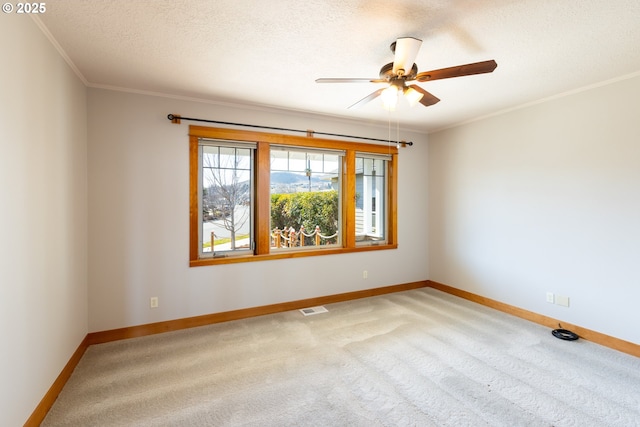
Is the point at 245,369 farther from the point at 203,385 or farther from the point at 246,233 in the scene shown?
the point at 246,233

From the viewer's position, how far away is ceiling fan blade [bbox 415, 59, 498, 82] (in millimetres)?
1815

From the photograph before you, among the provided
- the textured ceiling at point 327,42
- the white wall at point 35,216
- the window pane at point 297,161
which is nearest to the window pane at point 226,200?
the window pane at point 297,161

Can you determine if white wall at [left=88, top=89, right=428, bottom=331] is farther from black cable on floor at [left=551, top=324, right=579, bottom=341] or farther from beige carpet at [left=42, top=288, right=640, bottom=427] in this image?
black cable on floor at [left=551, top=324, right=579, bottom=341]

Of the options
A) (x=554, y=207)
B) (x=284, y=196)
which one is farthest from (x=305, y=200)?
(x=554, y=207)

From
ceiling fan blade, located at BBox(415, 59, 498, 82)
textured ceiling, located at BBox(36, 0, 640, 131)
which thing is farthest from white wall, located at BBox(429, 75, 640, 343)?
ceiling fan blade, located at BBox(415, 59, 498, 82)

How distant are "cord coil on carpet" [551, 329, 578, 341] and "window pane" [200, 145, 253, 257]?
352 cm

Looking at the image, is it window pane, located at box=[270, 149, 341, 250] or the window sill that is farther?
window pane, located at box=[270, 149, 341, 250]

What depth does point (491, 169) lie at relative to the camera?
3.98m

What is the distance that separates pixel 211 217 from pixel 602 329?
427 centimetres

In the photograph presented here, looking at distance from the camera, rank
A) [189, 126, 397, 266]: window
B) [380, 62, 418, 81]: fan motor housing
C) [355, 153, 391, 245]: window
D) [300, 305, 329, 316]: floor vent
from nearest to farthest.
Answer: [380, 62, 418, 81]: fan motor housing, [189, 126, 397, 266]: window, [300, 305, 329, 316]: floor vent, [355, 153, 391, 245]: window

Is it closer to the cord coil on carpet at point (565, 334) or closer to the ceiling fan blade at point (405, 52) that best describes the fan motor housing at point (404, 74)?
the ceiling fan blade at point (405, 52)

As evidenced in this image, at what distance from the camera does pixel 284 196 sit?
3961 mm

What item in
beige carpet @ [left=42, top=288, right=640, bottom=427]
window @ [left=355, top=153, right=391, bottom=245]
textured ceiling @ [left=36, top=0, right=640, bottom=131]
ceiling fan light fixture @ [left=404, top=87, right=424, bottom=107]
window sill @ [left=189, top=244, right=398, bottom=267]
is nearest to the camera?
textured ceiling @ [left=36, top=0, right=640, bottom=131]

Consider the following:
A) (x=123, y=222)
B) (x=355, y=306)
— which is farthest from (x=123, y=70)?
(x=355, y=306)
